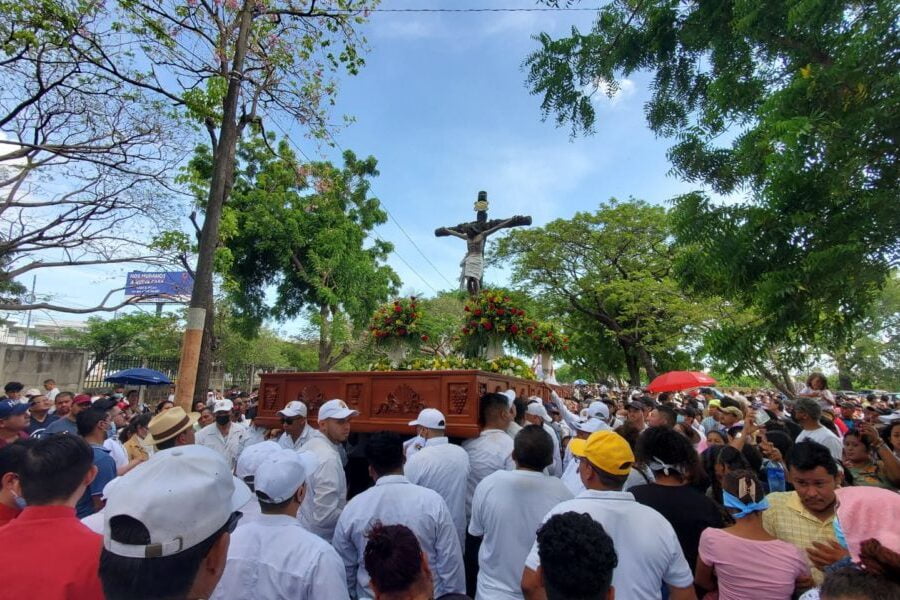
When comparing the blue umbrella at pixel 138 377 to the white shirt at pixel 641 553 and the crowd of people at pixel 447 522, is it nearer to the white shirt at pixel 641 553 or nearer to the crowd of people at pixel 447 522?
the crowd of people at pixel 447 522

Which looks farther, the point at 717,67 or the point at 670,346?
the point at 670,346

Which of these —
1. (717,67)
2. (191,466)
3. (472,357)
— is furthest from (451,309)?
(191,466)

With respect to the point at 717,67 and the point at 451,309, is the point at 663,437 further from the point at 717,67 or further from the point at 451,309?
the point at 451,309

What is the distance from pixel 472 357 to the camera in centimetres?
629

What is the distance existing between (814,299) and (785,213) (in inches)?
22.9

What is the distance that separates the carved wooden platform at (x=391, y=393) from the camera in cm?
462

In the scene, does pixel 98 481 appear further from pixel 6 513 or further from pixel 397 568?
pixel 397 568

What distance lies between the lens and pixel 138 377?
15.6m

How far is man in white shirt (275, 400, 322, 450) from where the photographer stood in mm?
4953

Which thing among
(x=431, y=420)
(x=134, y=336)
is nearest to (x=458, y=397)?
(x=431, y=420)

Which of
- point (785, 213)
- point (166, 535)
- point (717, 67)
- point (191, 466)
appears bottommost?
A: point (166, 535)

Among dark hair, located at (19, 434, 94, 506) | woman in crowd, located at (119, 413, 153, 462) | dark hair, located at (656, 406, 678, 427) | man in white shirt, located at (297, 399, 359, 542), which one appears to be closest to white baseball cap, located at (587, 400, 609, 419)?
dark hair, located at (656, 406, 678, 427)

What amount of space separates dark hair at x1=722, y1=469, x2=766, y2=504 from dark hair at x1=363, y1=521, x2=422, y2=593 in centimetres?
179

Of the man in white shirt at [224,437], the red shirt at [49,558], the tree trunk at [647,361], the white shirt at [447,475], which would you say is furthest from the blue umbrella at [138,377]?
the tree trunk at [647,361]
